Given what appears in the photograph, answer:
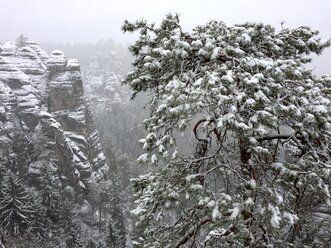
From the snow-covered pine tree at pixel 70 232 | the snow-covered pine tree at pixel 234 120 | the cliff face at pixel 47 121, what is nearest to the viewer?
the snow-covered pine tree at pixel 234 120

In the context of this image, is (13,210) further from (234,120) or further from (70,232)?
(234,120)

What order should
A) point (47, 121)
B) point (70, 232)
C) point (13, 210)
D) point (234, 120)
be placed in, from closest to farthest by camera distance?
1. point (234, 120)
2. point (13, 210)
3. point (70, 232)
4. point (47, 121)

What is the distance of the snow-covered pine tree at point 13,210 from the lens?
124 ft

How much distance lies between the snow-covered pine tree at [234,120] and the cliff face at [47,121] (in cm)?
4296

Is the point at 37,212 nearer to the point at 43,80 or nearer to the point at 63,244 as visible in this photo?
the point at 63,244

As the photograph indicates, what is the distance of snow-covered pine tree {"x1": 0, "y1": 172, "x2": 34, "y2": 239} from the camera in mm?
37906

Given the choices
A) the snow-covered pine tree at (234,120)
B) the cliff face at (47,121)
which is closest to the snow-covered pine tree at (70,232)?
the cliff face at (47,121)

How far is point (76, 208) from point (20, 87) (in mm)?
20528

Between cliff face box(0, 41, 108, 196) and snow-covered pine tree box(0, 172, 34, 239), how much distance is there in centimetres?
743

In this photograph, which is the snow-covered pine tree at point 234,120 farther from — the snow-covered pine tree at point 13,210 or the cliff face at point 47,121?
the cliff face at point 47,121

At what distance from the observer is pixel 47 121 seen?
55250mm

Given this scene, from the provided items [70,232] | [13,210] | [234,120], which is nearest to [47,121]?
[13,210]

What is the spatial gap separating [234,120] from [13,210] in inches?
1500

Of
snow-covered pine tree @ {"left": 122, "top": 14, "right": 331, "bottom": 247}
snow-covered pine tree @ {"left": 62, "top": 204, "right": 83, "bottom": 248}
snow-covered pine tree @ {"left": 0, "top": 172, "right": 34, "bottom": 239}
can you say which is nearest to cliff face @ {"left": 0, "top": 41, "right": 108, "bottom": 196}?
snow-covered pine tree @ {"left": 0, "top": 172, "right": 34, "bottom": 239}
